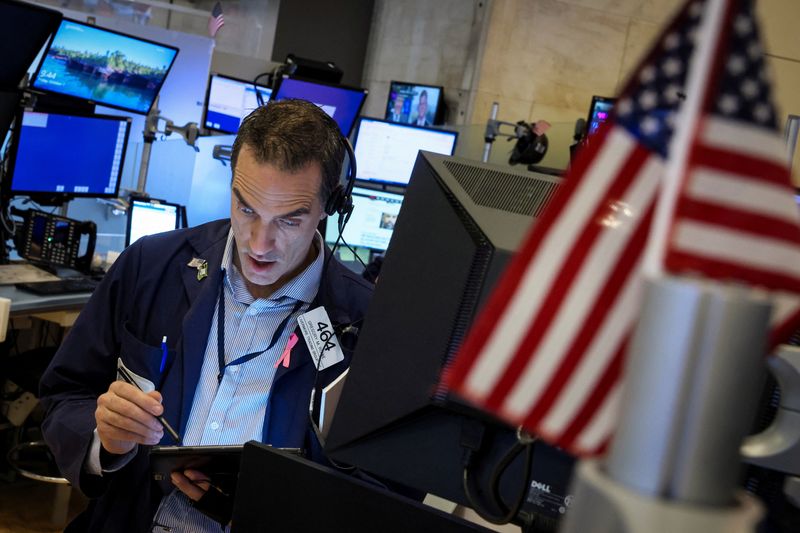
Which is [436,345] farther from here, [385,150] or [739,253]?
[385,150]

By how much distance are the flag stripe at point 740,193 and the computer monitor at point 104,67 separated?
4.41m

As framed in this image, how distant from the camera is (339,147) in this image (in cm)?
195

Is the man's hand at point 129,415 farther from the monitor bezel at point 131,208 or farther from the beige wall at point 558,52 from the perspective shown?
the beige wall at point 558,52

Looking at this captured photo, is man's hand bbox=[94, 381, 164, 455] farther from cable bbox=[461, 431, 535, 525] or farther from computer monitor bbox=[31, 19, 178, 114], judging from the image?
computer monitor bbox=[31, 19, 178, 114]

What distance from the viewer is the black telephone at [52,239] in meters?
4.00

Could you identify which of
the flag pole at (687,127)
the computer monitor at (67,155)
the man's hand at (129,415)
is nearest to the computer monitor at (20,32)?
the computer monitor at (67,155)

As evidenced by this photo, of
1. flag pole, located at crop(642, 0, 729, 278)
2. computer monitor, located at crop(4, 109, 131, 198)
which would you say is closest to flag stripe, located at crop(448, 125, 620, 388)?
flag pole, located at crop(642, 0, 729, 278)

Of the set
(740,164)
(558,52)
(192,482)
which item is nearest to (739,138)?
(740,164)

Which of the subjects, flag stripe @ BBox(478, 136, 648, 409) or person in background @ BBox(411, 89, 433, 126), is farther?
person in background @ BBox(411, 89, 433, 126)

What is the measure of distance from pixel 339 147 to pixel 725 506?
152 centimetres

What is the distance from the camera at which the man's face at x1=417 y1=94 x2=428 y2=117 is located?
9375 mm

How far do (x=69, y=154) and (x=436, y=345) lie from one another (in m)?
3.49

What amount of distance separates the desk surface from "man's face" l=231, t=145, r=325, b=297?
70.3 inches

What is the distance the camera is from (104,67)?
16.1ft
